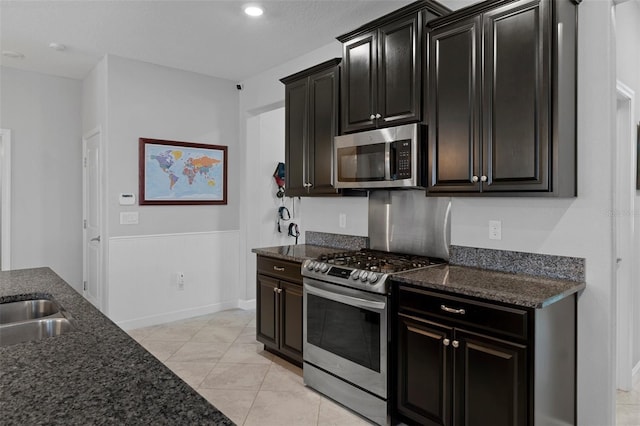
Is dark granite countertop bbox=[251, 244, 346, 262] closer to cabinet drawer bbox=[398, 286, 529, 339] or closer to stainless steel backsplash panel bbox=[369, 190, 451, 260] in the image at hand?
stainless steel backsplash panel bbox=[369, 190, 451, 260]

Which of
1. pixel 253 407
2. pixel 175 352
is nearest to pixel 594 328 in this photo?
pixel 253 407

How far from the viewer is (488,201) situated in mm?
2613

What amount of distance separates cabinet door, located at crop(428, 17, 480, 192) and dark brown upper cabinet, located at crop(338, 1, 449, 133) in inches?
5.5

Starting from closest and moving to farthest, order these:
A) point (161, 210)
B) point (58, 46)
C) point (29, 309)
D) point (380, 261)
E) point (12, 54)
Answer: point (29, 309), point (380, 261), point (58, 46), point (12, 54), point (161, 210)

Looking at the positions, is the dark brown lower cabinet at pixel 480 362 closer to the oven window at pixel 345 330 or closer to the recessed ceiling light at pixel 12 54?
the oven window at pixel 345 330

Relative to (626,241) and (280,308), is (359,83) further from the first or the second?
(626,241)

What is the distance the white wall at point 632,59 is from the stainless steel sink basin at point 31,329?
10.7ft

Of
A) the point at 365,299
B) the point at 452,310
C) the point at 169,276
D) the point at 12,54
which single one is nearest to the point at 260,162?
the point at 169,276

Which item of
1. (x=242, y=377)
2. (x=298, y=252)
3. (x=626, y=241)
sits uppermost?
(x=626, y=241)

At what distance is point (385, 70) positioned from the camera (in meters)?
2.80

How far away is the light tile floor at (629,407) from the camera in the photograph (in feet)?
8.02

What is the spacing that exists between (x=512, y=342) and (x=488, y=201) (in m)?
0.99

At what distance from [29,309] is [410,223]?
2.36 meters

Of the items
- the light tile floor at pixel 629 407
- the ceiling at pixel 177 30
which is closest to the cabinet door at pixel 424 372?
the light tile floor at pixel 629 407
